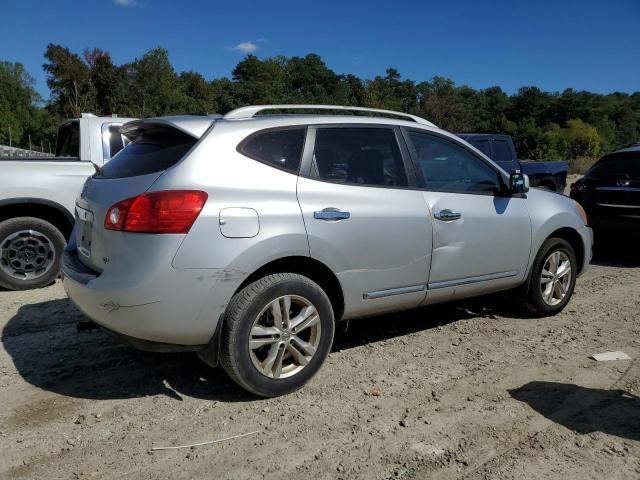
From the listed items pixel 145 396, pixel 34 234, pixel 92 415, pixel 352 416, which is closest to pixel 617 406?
pixel 352 416

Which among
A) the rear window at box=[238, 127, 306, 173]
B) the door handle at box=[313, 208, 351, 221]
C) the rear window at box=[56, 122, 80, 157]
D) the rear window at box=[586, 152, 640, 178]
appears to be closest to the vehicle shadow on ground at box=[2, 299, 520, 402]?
the door handle at box=[313, 208, 351, 221]

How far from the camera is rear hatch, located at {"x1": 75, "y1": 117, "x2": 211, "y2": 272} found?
3.23m

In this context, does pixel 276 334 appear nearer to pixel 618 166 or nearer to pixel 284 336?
pixel 284 336

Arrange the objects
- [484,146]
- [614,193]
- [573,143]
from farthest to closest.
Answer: [573,143], [484,146], [614,193]

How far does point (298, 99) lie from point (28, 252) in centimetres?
6060

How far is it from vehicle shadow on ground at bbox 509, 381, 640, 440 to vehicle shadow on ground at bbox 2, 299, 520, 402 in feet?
4.38

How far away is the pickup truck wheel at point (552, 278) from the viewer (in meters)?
4.95

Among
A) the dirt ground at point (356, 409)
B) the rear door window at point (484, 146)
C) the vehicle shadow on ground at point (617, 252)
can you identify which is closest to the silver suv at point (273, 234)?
the dirt ground at point (356, 409)

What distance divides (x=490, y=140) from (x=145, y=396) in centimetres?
1010

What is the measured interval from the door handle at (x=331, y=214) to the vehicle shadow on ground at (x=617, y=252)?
5.53 metres

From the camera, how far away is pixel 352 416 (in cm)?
328

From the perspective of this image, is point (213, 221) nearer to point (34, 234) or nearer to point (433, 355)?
point (433, 355)

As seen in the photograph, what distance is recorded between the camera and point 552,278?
509 cm

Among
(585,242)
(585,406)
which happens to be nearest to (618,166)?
(585,242)
